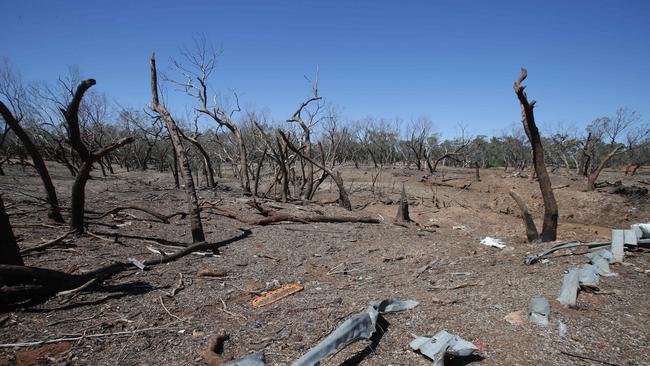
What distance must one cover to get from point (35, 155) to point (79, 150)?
0.94m

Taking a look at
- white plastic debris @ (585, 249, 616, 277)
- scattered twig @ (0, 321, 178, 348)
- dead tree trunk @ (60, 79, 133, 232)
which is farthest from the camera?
dead tree trunk @ (60, 79, 133, 232)

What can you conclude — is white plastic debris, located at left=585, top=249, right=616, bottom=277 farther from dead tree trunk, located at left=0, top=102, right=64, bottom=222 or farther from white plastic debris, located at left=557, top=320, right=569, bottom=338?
dead tree trunk, located at left=0, top=102, right=64, bottom=222

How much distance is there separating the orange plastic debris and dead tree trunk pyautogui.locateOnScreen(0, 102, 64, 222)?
13.8ft

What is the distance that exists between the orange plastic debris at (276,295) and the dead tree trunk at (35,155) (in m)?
4.21

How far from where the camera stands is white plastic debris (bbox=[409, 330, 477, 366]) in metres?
2.10

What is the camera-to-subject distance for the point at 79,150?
16.0ft

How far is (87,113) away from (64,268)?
2307 centimetres

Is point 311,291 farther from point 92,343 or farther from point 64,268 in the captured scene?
point 64,268

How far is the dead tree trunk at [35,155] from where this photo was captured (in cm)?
446

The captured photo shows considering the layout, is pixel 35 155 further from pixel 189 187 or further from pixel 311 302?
pixel 311 302

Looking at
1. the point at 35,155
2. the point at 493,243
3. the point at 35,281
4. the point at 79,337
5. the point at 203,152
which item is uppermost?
the point at 203,152

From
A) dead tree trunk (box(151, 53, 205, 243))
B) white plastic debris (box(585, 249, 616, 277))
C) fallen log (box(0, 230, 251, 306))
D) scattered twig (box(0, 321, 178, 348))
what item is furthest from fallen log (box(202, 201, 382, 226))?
white plastic debris (box(585, 249, 616, 277))

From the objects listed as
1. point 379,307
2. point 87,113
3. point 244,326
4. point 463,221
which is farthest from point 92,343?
point 87,113

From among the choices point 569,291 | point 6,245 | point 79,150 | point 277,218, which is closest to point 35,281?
point 6,245
